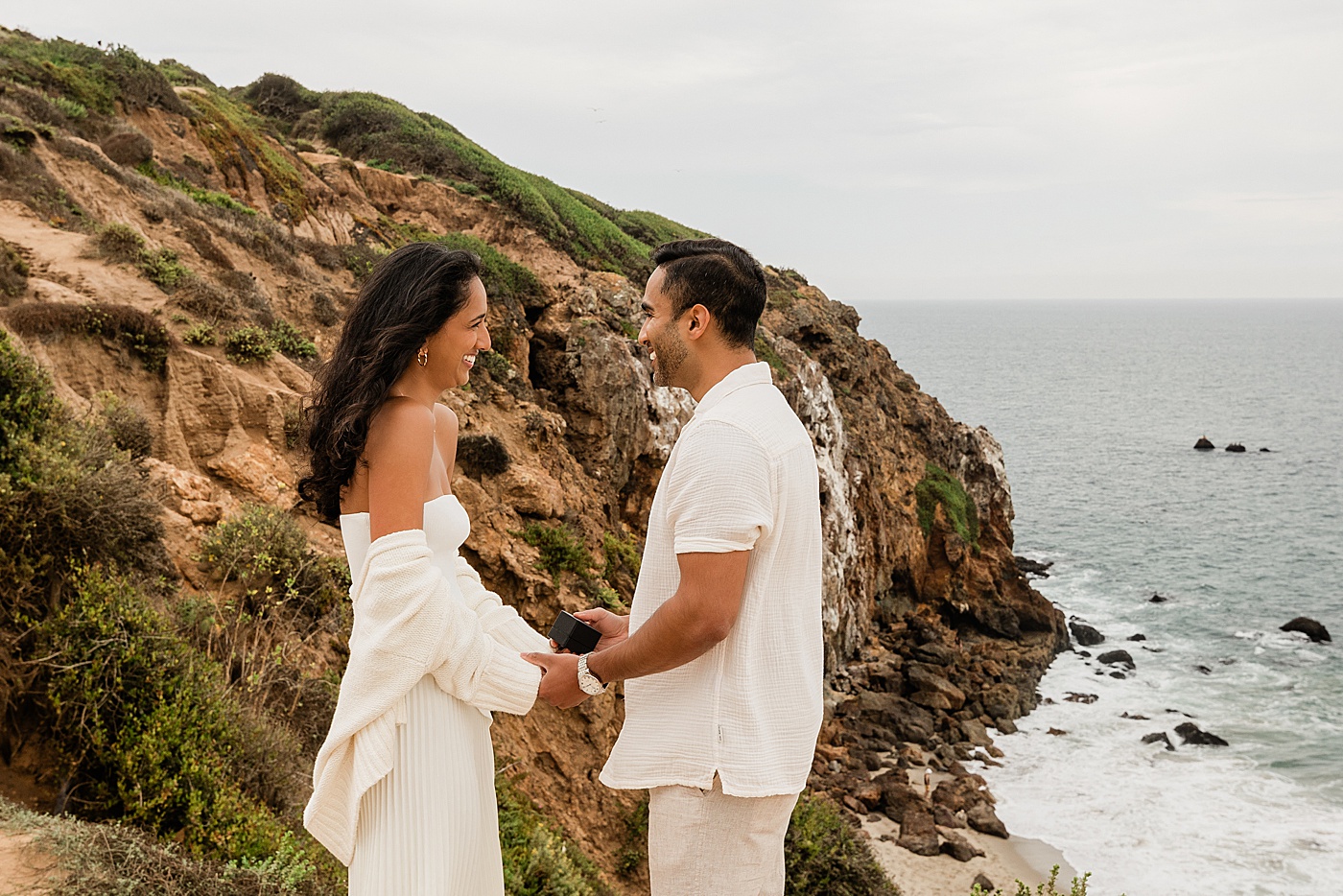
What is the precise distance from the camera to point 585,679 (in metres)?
3.02

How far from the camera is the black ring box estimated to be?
3.23m

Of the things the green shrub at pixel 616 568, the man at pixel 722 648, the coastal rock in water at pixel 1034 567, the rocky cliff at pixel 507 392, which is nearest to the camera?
the man at pixel 722 648

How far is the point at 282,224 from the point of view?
59.4 ft

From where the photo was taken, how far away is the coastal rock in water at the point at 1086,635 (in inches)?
1346

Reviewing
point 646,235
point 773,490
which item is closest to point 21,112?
point 773,490

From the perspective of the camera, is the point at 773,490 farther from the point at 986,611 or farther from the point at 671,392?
the point at 986,611

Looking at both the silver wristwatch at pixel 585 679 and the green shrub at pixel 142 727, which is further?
the green shrub at pixel 142 727

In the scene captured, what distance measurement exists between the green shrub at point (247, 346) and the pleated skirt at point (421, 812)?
→ 9242mm

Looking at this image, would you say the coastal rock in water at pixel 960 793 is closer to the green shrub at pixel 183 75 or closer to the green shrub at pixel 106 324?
the green shrub at pixel 106 324

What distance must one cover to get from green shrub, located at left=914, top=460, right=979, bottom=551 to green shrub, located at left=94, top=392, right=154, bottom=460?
93.0ft

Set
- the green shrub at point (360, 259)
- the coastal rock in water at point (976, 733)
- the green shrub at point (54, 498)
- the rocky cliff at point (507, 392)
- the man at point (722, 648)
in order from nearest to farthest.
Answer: the man at point (722, 648)
the green shrub at point (54, 498)
the rocky cliff at point (507, 392)
the green shrub at point (360, 259)
the coastal rock in water at point (976, 733)

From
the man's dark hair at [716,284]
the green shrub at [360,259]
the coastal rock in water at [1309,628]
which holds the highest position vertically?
the green shrub at [360,259]

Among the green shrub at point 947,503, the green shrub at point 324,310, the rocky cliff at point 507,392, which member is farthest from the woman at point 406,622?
the green shrub at point 947,503

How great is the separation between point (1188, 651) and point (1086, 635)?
11.3 feet
